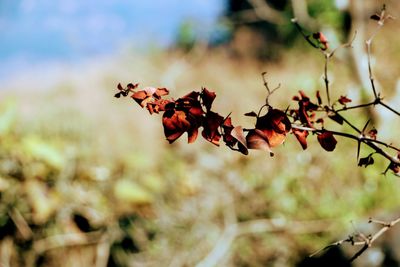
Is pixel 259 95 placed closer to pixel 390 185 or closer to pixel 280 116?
pixel 390 185

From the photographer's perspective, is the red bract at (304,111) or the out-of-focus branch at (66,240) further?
the out-of-focus branch at (66,240)

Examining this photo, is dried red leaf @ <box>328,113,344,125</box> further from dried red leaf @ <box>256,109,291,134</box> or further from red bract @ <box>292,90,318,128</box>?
dried red leaf @ <box>256,109,291,134</box>

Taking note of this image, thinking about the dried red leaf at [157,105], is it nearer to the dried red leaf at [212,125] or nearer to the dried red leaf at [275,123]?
the dried red leaf at [212,125]

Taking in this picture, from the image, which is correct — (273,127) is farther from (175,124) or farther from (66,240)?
(66,240)

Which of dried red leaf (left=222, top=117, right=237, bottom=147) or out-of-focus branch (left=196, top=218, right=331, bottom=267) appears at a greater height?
out-of-focus branch (left=196, top=218, right=331, bottom=267)

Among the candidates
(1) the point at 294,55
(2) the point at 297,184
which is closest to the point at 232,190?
(2) the point at 297,184

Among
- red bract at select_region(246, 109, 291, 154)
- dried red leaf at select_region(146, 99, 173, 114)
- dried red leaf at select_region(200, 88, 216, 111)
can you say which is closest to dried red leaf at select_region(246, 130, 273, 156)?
red bract at select_region(246, 109, 291, 154)

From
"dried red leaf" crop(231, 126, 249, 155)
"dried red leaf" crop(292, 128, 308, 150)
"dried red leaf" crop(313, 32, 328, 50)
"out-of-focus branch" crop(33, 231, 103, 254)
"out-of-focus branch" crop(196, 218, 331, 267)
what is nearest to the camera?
"dried red leaf" crop(231, 126, 249, 155)

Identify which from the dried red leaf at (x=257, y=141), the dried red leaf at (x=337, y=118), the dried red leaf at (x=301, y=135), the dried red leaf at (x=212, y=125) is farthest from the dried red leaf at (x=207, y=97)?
the dried red leaf at (x=337, y=118)

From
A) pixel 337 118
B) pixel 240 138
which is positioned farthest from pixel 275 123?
pixel 337 118
